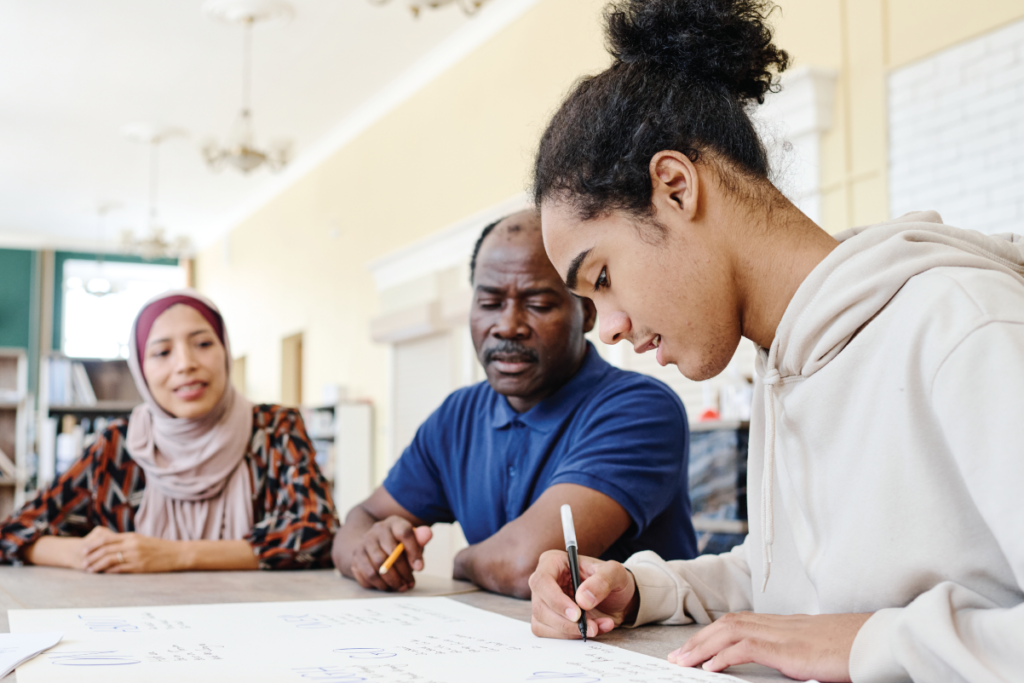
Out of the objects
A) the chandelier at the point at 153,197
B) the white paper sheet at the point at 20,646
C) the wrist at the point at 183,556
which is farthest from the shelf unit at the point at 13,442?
the white paper sheet at the point at 20,646

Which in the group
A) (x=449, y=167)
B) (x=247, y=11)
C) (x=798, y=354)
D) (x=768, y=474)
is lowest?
(x=768, y=474)

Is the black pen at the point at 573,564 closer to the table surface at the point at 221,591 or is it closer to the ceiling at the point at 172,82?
the table surface at the point at 221,591

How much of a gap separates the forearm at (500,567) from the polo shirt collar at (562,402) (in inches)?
10.0

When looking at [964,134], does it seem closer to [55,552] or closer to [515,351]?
[515,351]

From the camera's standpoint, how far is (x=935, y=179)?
3061 mm

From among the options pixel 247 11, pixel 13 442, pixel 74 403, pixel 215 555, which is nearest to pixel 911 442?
pixel 215 555

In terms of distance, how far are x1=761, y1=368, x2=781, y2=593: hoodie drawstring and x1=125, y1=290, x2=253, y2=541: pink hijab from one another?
4.93 feet

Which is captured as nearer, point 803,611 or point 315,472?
point 803,611

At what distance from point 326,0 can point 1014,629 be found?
551 cm

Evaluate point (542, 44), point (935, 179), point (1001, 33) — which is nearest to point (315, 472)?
point (935, 179)

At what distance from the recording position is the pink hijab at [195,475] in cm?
220

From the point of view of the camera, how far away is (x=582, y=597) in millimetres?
975

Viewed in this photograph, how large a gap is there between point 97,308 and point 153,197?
7.64 feet

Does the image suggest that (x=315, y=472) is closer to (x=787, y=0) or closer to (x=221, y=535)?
(x=221, y=535)
